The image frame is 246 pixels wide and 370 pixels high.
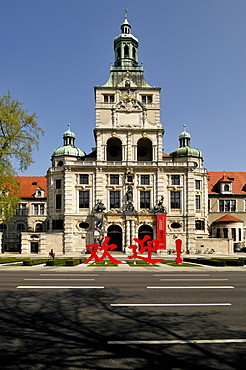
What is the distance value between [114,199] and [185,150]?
19.8 metres

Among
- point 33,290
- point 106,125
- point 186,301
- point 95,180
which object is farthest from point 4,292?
point 106,125

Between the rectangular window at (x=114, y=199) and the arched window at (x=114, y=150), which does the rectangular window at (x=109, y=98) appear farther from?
the rectangular window at (x=114, y=199)

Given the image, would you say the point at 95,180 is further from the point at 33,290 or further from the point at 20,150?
the point at 33,290

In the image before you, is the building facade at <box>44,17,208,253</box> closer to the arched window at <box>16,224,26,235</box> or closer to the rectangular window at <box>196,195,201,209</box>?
the rectangular window at <box>196,195,201,209</box>

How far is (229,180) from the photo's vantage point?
7712 cm

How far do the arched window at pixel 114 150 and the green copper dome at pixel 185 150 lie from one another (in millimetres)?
12413

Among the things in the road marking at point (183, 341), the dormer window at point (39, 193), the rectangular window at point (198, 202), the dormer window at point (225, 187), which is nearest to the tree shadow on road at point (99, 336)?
the road marking at point (183, 341)

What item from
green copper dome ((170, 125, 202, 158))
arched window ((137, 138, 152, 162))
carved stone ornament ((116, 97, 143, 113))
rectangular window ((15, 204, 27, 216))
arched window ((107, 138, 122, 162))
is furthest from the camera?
rectangular window ((15, 204, 27, 216))

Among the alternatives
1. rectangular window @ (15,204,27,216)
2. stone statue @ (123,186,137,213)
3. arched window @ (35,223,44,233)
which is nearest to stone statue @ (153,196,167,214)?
stone statue @ (123,186,137,213)

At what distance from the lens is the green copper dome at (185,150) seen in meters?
69.2

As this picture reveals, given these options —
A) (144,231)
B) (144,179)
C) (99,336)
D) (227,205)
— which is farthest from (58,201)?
(99,336)

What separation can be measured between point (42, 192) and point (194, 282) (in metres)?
63.9

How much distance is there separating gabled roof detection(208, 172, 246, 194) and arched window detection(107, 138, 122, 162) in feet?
85.3

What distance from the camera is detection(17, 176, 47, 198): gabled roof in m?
81.1
